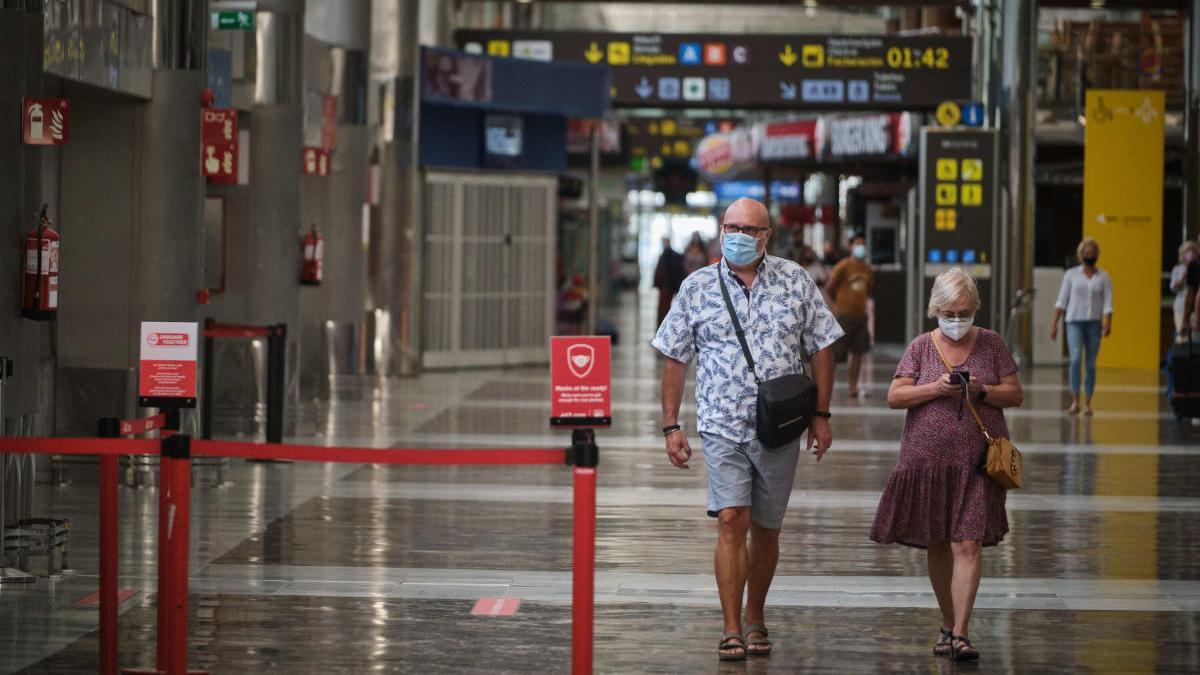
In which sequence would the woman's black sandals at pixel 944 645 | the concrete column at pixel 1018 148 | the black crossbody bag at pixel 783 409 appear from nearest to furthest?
the black crossbody bag at pixel 783 409
the woman's black sandals at pixel 944 645
the concrete column at pixel 1018 148

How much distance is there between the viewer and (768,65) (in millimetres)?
28844

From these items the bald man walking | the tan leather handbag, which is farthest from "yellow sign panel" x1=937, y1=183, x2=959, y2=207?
the tan leather handbag

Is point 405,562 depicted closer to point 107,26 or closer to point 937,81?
point 107,26

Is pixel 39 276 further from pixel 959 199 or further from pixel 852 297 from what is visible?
pixel 959 199

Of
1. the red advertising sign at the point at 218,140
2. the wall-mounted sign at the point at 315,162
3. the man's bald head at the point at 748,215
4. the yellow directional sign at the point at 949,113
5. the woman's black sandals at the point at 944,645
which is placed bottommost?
the woman's black sandals at the point at 944,645

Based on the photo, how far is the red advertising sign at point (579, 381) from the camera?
21.5 feet

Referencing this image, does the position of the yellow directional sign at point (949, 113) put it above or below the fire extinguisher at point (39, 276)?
above

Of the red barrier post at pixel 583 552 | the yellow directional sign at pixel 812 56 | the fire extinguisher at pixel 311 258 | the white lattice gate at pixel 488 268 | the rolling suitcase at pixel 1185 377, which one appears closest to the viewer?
the red barrier post at pixel 583 552

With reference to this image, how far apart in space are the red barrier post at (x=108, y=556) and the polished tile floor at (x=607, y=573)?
23cm

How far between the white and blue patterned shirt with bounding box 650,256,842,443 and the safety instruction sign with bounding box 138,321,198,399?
1.81m

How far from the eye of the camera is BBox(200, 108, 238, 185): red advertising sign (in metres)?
13.8

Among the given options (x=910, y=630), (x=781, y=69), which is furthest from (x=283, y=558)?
(x=781, y=69)

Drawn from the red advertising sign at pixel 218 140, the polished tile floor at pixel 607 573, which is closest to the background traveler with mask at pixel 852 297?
the polished tile floor at pixel 607 573

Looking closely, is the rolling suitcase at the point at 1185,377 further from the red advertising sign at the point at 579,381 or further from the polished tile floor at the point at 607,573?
the red advertising sign at the point at 579,381
